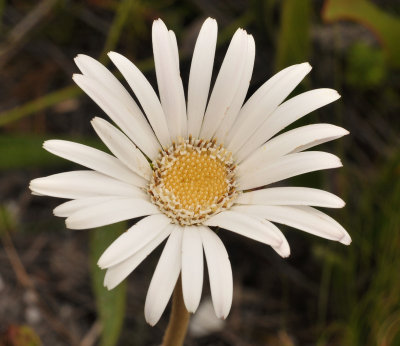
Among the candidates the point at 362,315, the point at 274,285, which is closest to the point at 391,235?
the point at 362,315

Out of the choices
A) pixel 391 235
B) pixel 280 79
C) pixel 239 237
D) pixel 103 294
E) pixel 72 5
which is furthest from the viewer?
pixel 72 5

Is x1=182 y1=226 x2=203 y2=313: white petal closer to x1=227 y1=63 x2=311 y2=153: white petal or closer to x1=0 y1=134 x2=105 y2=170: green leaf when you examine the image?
x1=227 y1=63 x2=311 y2=153: white petal

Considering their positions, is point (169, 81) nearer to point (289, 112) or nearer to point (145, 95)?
point (145, 95)

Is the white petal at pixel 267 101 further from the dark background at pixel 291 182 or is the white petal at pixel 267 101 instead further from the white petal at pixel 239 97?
the dark background at pixel 291 182

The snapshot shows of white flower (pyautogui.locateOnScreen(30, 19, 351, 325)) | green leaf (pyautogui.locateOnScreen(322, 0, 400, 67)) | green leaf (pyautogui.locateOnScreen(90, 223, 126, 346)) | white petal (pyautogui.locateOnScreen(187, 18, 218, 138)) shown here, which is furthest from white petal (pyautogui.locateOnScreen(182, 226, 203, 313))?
green leaf (pyautogui.locateOnScreen(322, 0, 400, 67))

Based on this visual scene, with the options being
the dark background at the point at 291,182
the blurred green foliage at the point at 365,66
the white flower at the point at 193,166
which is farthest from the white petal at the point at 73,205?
the blurred green foliage at the point at 365,66

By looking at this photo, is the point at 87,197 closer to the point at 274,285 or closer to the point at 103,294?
the point at 103,294
